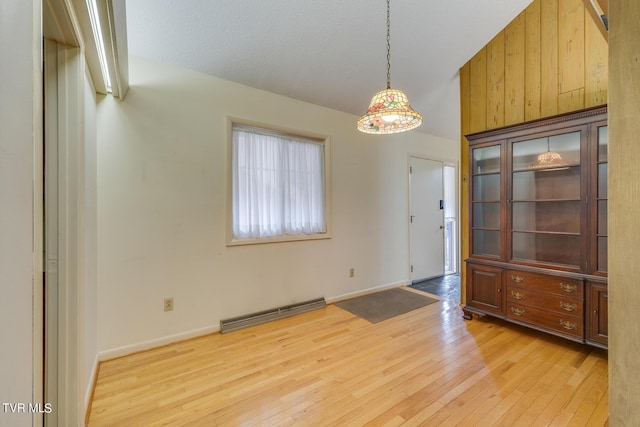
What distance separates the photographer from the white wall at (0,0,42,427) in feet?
1.75

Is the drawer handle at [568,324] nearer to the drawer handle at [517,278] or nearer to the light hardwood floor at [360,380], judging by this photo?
the light hardwood floor at [360,380]

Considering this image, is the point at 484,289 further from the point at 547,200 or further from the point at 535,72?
the point at 535,72

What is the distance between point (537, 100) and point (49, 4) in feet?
11.5

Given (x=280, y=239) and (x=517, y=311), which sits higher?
(x=280, y=239)

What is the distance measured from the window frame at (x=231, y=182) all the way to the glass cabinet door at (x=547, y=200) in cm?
189

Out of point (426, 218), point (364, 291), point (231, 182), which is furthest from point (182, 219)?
point (426, 218)

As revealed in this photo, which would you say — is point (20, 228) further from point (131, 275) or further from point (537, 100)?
point (537, 100)

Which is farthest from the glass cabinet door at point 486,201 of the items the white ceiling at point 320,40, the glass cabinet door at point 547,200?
the white ceiling at point 320,40

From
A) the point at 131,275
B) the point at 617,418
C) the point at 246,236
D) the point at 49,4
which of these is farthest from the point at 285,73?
the point at 617,418

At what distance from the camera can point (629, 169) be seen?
522mm

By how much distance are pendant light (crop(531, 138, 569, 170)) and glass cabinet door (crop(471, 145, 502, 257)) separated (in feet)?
1.04

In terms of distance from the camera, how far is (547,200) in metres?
2.44

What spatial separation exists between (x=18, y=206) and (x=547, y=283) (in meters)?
3.20

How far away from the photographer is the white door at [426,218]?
169 inches
